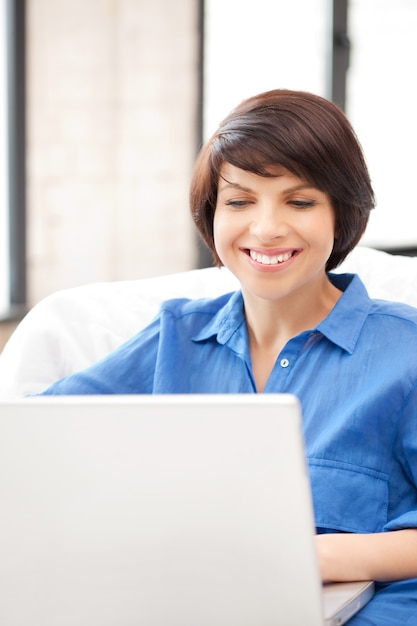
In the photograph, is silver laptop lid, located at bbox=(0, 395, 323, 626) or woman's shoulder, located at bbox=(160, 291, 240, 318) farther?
woman's shoulder, located at bbox=(160, 291, 240, 318)

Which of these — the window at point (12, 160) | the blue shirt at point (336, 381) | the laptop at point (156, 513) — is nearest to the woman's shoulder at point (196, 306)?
the blue shirt at point (336, 381)

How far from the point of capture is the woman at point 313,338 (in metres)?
1.33

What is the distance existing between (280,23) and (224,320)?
252 cm

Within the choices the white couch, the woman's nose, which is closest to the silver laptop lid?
the woman's nose

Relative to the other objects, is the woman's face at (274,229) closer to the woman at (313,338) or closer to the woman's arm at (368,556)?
the woman at (313,338)

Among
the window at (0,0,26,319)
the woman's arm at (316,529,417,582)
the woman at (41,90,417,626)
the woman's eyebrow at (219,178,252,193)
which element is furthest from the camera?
the window at (0,0,26,319)

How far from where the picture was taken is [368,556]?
1219 mm

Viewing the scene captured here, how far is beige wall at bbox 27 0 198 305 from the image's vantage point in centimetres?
307

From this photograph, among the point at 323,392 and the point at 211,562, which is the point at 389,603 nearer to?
the point at 323,392

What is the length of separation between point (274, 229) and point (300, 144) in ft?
0.38

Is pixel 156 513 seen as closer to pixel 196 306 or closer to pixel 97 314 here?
pixel 196 306

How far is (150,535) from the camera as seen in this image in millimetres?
926

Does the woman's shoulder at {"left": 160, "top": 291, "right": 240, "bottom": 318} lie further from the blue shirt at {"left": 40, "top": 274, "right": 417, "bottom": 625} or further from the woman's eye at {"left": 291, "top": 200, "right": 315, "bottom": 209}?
the woman's eye at {"left": 291, "top": 200, "right": 315, "bottom": 209}

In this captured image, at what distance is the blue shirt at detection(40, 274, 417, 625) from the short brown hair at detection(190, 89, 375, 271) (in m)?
0.16
